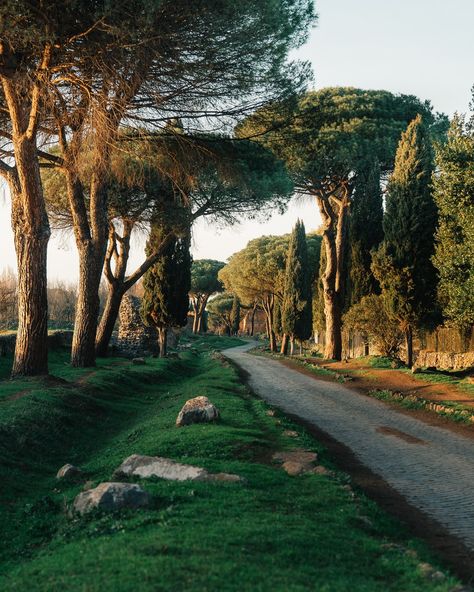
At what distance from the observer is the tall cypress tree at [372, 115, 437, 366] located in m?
28.0

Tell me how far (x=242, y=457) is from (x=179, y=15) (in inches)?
509

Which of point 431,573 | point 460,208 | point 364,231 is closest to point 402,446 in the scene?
point 431,573

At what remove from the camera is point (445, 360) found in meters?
29.8

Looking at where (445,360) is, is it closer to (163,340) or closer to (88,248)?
(163,340)

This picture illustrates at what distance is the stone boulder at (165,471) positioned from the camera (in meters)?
8.52

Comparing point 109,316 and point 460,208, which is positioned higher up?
point 460,208

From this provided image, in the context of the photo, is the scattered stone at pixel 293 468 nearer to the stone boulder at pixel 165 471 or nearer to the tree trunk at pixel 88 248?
the stone boulder at pixel 165 471

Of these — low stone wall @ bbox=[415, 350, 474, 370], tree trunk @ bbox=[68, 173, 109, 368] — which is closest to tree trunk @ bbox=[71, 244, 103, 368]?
tree trunk @ bbox=[68, 173, 109, 368]

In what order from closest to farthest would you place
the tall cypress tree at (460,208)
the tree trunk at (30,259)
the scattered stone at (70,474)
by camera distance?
the scattered stone at (70,474) → the tree trunk at (30,259) → the tall cypress tree at (460,208)

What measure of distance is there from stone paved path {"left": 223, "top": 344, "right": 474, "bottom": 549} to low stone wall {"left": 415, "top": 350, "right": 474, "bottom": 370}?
22.7 ft

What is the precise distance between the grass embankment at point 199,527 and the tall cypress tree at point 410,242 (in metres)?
15.6

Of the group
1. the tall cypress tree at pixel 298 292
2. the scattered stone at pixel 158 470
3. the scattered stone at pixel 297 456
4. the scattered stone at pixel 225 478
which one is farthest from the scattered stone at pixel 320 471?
the tall cypress tree at pixel 298 292

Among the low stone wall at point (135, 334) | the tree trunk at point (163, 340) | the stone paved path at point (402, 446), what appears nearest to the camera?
the stone paved path at point (402, 446)

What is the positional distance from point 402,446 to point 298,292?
3777 cm
